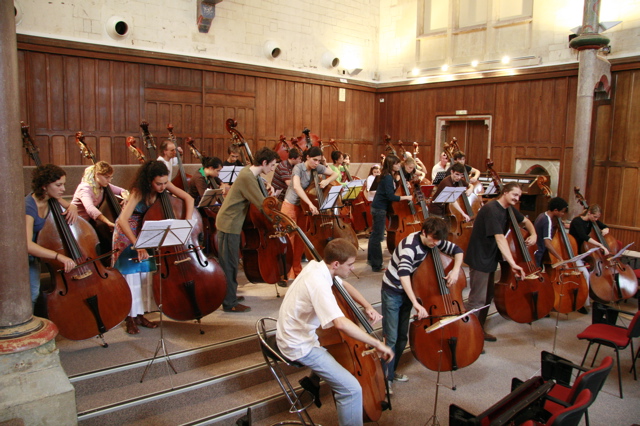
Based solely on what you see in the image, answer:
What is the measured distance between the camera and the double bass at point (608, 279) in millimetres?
6219

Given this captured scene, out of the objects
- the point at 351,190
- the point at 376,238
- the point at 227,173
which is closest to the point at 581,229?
the point at 376,238

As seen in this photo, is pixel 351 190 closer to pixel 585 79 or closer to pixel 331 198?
pixel 331 198

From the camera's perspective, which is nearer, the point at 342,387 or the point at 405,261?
the point at 342,387

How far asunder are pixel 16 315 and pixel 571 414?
3.20 m

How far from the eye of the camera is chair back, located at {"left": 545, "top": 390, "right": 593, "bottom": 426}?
2521 millimetres

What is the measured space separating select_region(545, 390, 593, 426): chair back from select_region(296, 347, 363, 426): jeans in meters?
1.08

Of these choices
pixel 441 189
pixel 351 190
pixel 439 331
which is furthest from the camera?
pixel 351 190

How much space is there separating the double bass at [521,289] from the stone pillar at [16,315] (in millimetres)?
3817

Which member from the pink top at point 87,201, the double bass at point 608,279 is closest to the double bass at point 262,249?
the pink top at point 87,201

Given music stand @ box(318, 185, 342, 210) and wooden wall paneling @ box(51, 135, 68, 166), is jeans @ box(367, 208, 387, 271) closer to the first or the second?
music stand @ box(318, 185, 342, 210)

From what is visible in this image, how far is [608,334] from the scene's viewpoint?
15.0 feet

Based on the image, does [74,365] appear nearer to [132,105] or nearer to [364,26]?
[132,105]

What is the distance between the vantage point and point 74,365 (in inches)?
153

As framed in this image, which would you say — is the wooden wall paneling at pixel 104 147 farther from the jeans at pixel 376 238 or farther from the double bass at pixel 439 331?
the double bass at pixel 439 331
